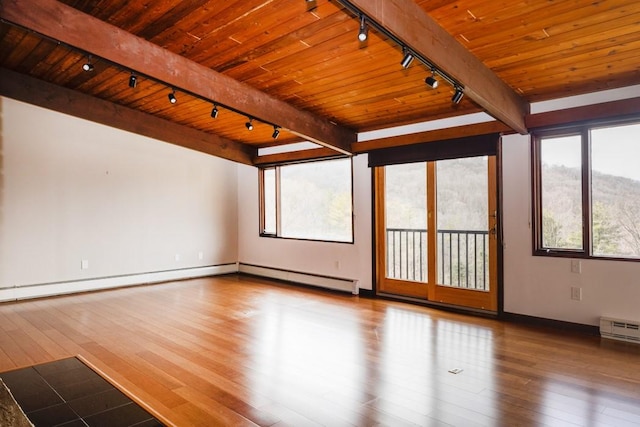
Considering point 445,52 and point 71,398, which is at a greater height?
point 445,52

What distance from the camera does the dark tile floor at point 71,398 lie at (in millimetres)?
2543

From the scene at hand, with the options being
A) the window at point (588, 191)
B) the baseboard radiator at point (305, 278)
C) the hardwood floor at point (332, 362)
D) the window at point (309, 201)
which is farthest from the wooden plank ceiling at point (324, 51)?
the baseboard radiator at point (305, 278)

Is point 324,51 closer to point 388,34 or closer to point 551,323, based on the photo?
point 388,34

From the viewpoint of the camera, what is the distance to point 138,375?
10.6ft

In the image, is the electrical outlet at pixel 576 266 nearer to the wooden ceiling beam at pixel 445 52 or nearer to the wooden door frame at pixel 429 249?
the wooden door frame at pixel 429 249

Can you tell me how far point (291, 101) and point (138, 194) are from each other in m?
3.63

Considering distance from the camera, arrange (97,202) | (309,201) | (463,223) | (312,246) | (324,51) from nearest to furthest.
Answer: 1. (324,51)
2. (463,223)
3. (97,202)
4. (312,246)
5. (309,201)

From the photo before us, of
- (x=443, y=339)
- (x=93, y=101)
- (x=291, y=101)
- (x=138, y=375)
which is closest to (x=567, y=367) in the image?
(x=443, y=339)

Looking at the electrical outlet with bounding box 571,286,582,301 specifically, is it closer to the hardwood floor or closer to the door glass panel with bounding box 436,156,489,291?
the hardwood floor

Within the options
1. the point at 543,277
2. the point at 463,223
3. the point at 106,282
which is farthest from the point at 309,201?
the point at 543,277

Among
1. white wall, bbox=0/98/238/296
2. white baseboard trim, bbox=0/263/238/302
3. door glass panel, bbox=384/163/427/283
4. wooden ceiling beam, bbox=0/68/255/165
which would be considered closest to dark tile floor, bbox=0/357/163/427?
white baseboard trim, bbox=0/263/238/302

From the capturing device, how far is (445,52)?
313cm

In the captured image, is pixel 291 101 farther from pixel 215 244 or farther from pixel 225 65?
pixel 215 244

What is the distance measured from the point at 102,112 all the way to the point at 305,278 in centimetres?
403
